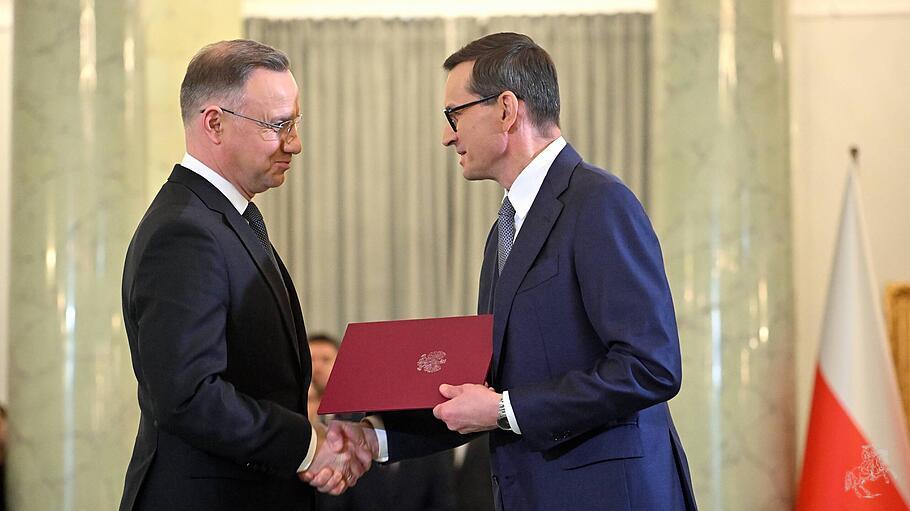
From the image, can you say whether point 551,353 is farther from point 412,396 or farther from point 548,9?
point 548,9

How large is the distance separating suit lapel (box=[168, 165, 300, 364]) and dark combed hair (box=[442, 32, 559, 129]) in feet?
2.39

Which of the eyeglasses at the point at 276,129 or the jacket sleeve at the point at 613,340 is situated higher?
the eyeglasses at the point at 276,129

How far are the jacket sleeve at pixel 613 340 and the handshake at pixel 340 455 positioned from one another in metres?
0.62

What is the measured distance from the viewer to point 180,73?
6508mm

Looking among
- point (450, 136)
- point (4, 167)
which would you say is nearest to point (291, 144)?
point (450, 136)

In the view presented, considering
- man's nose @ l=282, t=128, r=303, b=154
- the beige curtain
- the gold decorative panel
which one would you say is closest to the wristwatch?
man's nose @ l=282, t=128, r=303, b=154

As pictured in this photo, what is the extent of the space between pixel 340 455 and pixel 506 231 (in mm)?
783

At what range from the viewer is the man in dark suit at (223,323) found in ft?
8.99

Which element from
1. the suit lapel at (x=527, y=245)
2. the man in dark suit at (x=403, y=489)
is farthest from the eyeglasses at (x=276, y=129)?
the man in dark suit at (x=403, y=489)

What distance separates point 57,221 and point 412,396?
11.2ft

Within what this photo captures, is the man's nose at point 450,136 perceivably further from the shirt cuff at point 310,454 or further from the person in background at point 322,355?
the person in background at point 322,355

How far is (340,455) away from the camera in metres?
3.21

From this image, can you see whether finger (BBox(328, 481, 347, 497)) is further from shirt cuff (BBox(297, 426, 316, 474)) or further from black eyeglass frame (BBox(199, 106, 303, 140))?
black eyeglass frame (BBox(199, 106, 303, 140))

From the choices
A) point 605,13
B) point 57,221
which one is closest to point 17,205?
point 57,221
